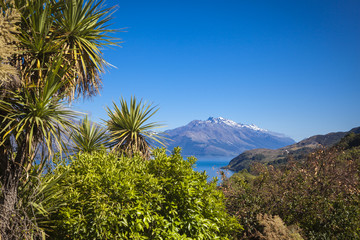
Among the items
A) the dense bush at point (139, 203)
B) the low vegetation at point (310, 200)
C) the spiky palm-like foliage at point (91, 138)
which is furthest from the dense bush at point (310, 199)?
the spiky palm-like foliage at point (91, 138)

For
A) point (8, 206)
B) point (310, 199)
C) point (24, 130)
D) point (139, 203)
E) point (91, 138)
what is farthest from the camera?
point (91, 138)

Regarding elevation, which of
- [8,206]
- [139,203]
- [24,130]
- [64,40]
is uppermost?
[64,40]

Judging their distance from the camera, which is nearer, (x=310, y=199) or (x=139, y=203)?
(x=139, y=203)

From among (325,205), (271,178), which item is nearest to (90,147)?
(271,178)

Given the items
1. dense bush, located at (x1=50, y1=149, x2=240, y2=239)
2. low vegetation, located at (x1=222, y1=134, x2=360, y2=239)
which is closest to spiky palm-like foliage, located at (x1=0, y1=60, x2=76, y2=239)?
dense bush, located at (x1=50, y1=149, x2=240, y2=239)

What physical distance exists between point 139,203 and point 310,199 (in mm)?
6078

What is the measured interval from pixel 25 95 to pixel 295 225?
7.19 m

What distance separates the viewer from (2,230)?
3.98 metres

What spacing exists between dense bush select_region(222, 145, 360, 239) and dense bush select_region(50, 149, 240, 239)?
289 cm

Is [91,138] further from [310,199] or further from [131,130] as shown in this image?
[310,199]

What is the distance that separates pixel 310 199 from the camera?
7.75 meters

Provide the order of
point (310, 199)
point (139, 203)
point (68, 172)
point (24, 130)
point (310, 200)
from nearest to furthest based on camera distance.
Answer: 1. point (139, 203)
2. point (24, 130)
3. point (68, 172)
4. point (310, 200)
5. point (310, 199)

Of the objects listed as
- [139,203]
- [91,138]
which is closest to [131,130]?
[91,138]

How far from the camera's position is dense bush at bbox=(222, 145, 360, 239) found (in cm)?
693
